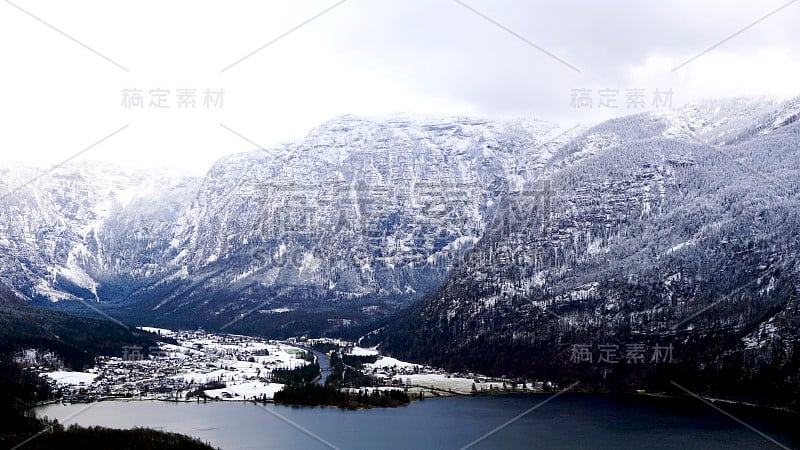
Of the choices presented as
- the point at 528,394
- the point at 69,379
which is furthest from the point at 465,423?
the point at 69,379

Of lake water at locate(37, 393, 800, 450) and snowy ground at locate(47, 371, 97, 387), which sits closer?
lake water at locate(37, 393, 800, 450)

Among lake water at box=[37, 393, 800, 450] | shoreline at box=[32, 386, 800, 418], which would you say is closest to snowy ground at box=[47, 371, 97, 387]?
shoreline at box=[32, 386, 800, 418]

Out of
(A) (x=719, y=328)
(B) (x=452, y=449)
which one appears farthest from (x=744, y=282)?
(B) (x=452, y=449)

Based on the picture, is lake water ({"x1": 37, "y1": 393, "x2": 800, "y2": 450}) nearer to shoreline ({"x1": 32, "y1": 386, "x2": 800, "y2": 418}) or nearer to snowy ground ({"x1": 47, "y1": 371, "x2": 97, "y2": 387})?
shoreline ({"x1": 32, "y1": 386, "x2": 800, "y2": 418})

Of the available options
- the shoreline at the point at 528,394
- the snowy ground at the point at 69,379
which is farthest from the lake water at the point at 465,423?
the snowy ground at the point at 69,379

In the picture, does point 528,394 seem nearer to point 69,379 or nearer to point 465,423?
point 465,423

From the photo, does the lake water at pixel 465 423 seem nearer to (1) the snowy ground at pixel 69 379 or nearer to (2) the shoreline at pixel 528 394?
(2) the shoreline at pixel 528 394

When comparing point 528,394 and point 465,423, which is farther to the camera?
point 528,394

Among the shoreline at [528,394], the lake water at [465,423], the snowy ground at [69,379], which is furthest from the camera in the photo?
the snowy ground at [69,379]

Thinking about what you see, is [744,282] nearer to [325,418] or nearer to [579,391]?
[579,391]
